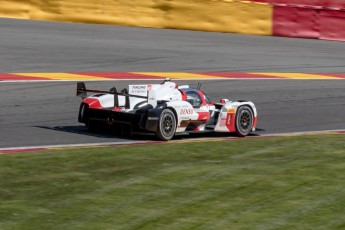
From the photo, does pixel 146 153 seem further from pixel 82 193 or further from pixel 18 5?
pixel 18 5

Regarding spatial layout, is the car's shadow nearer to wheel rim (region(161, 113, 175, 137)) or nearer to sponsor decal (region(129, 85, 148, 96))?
wheel rim (region(161, 113, 175, 137))

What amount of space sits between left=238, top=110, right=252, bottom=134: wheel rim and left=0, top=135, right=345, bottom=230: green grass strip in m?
2.17

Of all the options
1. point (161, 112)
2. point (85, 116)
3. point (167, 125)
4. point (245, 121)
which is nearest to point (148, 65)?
point (245, 121)

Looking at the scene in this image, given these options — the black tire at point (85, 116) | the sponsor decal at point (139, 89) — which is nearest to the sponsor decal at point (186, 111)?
the sponsor decal at point (139, 89)

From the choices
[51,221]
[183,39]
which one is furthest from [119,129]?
[183,39]

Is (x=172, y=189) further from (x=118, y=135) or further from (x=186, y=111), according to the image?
(x=118, y=135)

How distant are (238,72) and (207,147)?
8908 mm

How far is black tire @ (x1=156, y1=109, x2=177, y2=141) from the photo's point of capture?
11969 mm

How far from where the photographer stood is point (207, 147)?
11180 mm

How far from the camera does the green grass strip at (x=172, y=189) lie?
734 cm

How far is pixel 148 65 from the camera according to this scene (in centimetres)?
1997

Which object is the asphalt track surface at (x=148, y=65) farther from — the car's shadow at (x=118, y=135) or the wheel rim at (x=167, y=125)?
the wheel rim at (x=167, y=125)

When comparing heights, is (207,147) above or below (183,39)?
below

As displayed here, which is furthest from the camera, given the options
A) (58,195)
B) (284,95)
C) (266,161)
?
(284,95)
